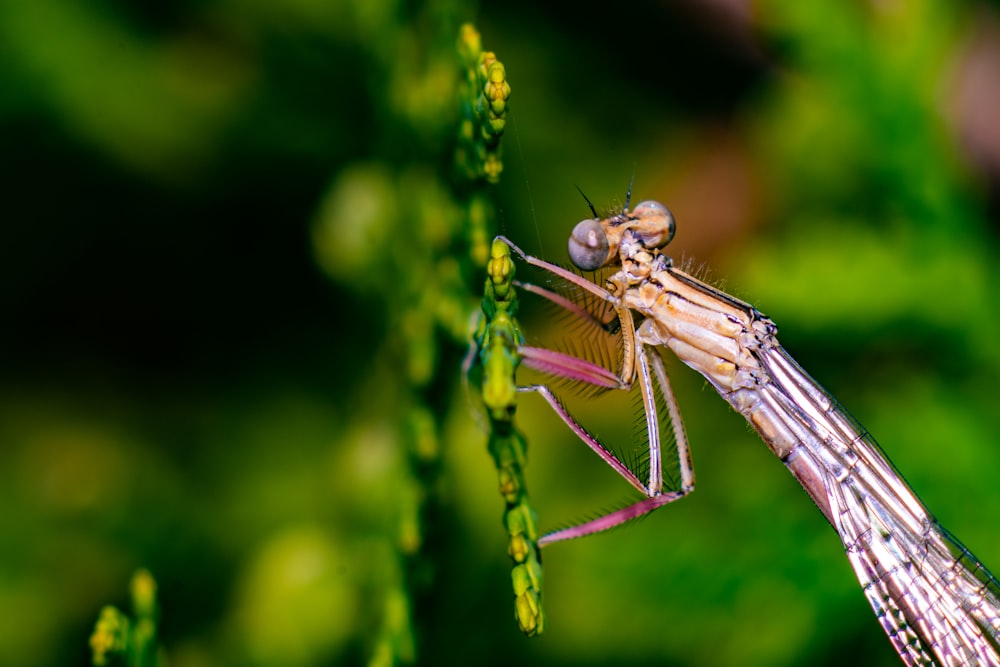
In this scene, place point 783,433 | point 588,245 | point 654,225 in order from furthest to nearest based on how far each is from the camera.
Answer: point 783,433
point 654,225
point 588,245

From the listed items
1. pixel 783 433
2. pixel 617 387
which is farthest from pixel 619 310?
pixel 783 433

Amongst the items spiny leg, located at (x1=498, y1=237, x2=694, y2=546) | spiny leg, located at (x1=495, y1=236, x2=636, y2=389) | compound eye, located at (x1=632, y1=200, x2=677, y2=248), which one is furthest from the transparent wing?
compound eye, located at (x1=632, y1=200, x2=677, y2=248)

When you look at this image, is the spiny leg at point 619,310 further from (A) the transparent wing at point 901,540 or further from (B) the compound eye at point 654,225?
(A) the transparent wing at point 901,540

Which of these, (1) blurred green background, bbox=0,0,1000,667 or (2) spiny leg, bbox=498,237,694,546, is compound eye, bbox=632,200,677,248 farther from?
(1) blurred green background, bbox=0,0,1000,667

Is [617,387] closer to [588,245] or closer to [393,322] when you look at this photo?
[588,245]

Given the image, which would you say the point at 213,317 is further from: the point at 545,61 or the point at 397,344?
the point at 545,61

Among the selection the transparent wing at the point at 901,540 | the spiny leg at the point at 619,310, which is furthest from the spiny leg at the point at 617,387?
the transparent wing at the point at 901,540
